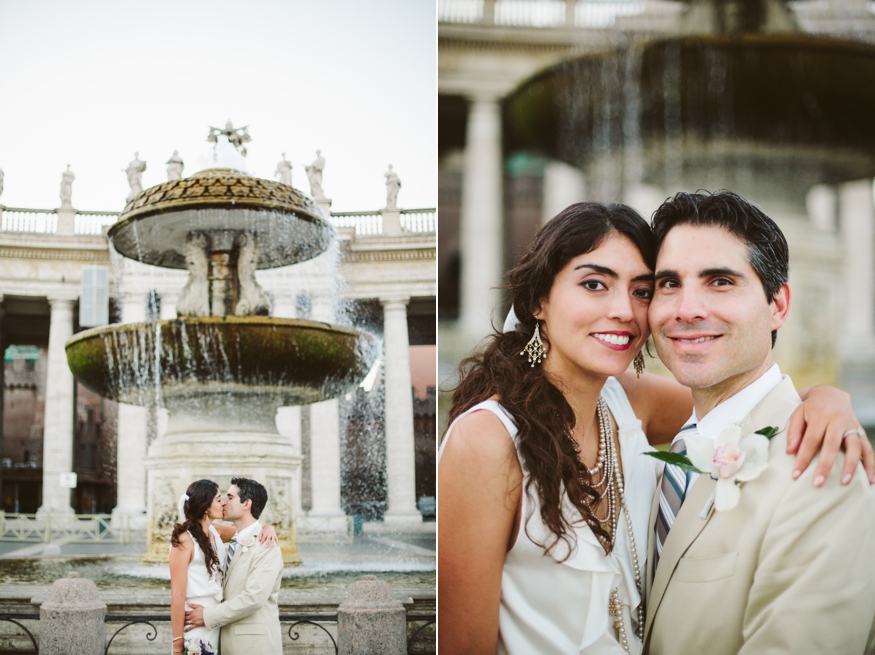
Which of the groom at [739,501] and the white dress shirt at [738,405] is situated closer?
the groom at [739,501]

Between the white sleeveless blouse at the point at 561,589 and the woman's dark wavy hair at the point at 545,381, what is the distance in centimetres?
5

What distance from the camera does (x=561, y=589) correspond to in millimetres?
3268

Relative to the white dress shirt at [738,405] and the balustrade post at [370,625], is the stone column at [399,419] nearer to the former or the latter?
the balustrade post at [370,625]

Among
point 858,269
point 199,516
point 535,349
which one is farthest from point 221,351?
point 858,269

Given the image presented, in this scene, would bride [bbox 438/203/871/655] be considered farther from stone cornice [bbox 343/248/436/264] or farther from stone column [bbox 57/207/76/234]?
stone column [bbox 57/207/76/234]

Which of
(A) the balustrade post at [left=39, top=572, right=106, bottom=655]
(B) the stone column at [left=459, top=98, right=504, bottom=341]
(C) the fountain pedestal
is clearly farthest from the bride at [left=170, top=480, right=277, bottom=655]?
(B) the stone column at [left=459, top=98, right=504, bottom=341]

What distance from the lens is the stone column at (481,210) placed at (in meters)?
4.45

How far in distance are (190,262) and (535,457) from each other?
247 centimetres

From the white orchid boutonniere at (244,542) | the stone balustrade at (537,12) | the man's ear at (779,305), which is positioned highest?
the stone balustrade at (537,12)

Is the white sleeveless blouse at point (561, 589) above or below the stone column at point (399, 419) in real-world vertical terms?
below

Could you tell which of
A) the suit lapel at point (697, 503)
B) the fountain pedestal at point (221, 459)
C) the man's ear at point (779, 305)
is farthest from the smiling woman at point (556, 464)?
the fountain pedestal at point (221, 459)

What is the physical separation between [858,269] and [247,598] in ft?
11.5

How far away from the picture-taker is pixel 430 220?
183 inches

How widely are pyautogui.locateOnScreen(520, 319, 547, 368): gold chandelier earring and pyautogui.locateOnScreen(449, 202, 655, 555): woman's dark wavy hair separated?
1.0 inches
